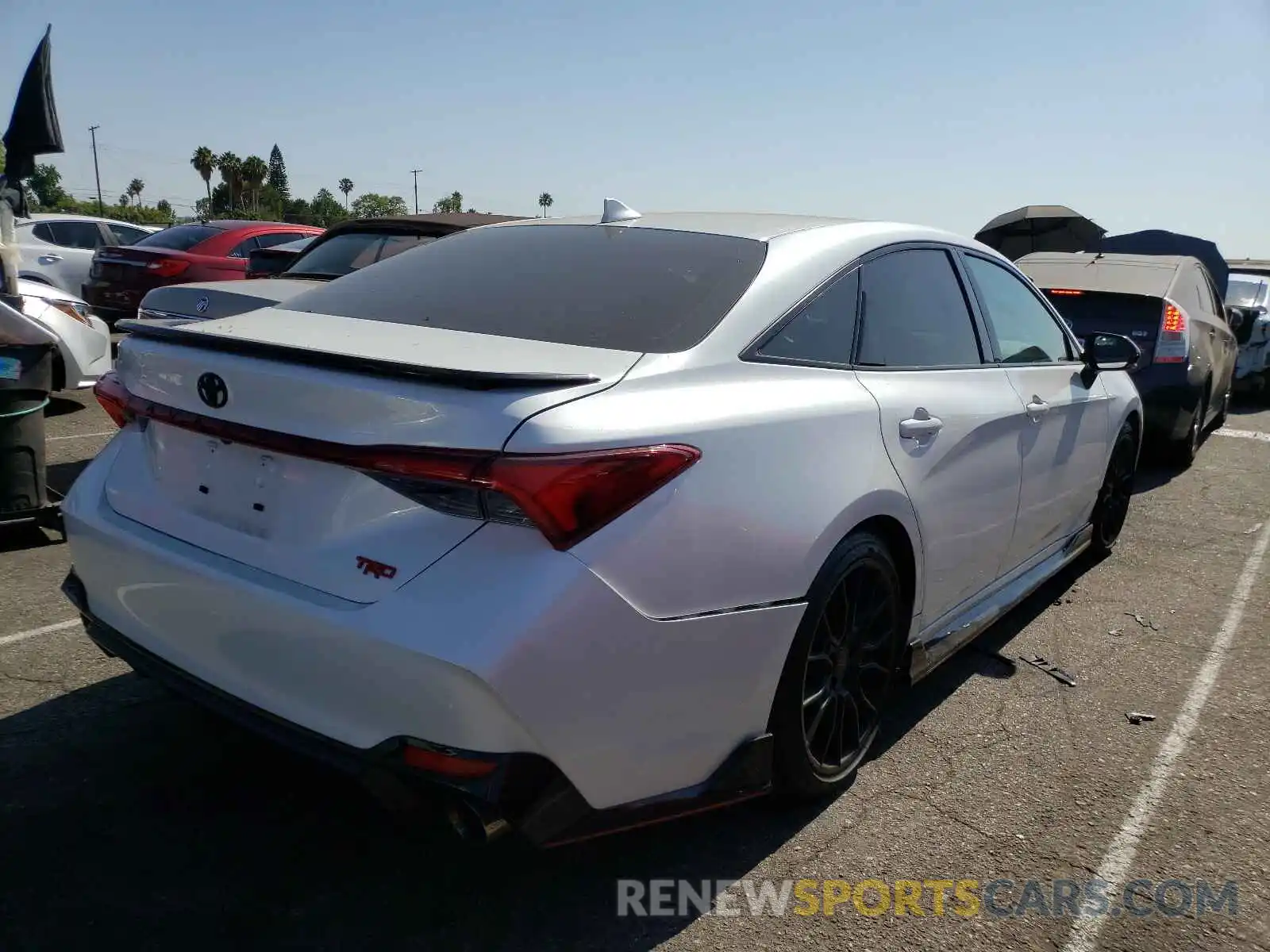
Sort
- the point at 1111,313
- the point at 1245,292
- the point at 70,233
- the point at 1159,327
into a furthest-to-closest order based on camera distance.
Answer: the point at 70,233
the point at 1245,292
the point at 1111,313
the point at 1159,327

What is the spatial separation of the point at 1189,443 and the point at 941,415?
5889mm

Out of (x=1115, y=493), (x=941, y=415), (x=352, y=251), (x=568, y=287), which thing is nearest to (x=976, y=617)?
(x=941, y=415)

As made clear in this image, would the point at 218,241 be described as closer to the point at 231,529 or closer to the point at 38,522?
the point at 38,522

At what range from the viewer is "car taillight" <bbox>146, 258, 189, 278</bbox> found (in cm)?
1141

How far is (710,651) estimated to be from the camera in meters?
2.33

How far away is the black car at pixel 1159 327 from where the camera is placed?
24.9ft

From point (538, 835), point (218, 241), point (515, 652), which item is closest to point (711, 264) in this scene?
point (515, 652)

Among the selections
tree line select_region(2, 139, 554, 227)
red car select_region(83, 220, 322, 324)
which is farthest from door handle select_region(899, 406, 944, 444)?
tree line select_region(2, 139, 554, 227)

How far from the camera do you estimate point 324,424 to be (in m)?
2.20

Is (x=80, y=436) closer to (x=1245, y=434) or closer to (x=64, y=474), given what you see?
(x=64, y=474)

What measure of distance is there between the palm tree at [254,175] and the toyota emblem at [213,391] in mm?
95159

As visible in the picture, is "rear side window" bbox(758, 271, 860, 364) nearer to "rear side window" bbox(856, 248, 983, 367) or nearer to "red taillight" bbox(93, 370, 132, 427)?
"rear side window" bbox(856, 248, 983, 367)

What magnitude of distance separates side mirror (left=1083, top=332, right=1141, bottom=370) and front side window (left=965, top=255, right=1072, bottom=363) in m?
0.09

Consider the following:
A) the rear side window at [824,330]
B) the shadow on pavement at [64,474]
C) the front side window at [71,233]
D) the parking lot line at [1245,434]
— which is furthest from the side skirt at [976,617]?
the front side window at [71,233]
